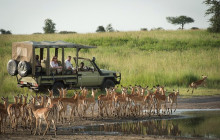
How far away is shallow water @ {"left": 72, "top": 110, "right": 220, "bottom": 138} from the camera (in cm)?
1389

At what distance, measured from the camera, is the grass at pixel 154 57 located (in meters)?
28.9

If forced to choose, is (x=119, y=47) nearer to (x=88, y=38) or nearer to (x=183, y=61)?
(x=88, y=38)

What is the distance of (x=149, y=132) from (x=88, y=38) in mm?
42336

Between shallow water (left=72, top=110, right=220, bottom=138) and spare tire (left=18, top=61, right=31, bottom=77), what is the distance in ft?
25.1

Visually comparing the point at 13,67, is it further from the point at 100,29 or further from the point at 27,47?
the point at 100,29

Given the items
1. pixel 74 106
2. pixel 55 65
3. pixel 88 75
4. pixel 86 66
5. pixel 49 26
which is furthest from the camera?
pixel 49 26

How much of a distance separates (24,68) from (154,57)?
66.7ft

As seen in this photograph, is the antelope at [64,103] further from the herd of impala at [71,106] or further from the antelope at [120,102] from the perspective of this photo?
the antelope at [120,102]

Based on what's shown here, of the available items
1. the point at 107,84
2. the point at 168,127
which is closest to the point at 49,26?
the point at 107,84

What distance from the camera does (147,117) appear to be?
1712 centimetres

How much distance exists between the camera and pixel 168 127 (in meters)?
14.9

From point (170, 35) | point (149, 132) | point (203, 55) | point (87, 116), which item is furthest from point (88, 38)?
point (149, 132)

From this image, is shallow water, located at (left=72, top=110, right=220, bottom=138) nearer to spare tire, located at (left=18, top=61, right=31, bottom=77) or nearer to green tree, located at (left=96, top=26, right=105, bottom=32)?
spare tire, located at (left=18, top=61, right=31, bottom=77)

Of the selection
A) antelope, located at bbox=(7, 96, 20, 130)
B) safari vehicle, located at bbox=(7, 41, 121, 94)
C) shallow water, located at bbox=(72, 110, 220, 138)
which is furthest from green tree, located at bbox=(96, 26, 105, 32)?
antelope, located at bbox=(7, 96, 20, 130)
